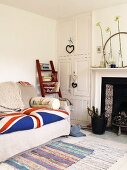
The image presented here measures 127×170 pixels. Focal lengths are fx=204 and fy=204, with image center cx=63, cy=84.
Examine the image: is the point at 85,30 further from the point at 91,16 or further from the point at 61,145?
the point at 61,145

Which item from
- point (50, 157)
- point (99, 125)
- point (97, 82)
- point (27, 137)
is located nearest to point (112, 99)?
point (97, 82)

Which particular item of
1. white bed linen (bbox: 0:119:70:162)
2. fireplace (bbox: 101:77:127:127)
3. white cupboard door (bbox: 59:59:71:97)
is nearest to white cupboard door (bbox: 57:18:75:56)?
white cupboard door (bbox: 59:59:71:97)

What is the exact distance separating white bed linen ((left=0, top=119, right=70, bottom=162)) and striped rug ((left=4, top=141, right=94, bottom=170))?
0.37ft

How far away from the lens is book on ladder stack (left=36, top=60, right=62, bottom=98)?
4025mm

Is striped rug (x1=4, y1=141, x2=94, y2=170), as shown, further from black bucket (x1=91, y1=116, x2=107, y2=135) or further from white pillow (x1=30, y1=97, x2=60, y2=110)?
black bucket (x1=91, y1=116, x2=107, y2=135)

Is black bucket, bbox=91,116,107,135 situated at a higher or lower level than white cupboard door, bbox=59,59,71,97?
lower

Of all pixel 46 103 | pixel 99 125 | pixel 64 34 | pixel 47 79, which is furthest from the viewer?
pixel 64 34

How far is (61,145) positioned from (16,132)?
31.8 inches

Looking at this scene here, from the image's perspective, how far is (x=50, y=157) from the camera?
2576 millimetres

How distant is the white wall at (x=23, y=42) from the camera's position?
11.7 ft

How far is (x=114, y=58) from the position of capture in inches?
144

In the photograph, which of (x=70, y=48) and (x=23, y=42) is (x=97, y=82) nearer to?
(x=70, y=48)

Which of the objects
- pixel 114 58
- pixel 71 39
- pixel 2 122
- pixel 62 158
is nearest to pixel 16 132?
pixel 2 122

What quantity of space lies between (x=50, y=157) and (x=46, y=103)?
3.04 ft
